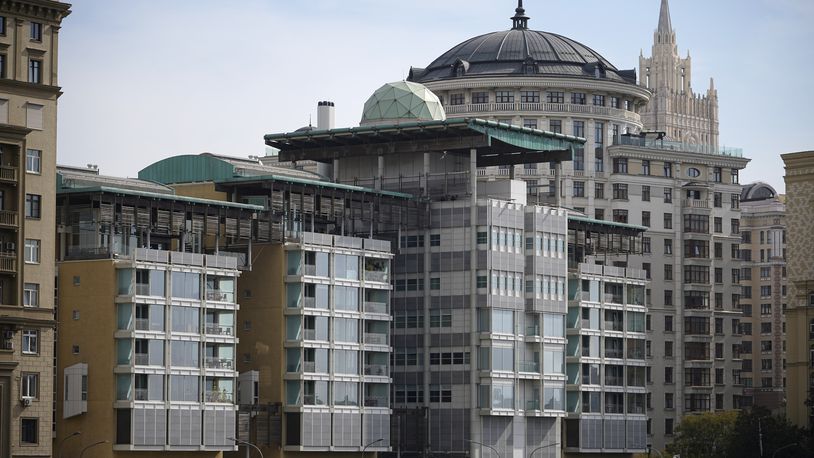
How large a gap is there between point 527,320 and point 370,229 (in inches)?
711

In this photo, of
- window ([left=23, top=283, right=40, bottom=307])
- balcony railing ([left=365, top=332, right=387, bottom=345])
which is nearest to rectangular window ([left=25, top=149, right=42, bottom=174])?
window ([left=23, top=283, right=40, bottom=307])

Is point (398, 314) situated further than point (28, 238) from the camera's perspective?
Yes

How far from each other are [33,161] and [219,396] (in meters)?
27.1

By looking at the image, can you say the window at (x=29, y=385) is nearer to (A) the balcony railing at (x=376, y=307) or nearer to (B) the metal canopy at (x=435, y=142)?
(A) the balcony railing at (x=376, y=307)

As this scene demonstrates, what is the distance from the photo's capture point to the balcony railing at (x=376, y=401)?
174m

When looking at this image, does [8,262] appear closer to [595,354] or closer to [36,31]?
[36,31]

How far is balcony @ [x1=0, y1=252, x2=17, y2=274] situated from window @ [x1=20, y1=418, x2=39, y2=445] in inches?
417

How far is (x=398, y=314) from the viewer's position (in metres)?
183

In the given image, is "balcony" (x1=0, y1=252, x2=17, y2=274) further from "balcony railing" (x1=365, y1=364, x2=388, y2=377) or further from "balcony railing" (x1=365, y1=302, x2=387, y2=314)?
"balcony railing" (x1=365, y1=364, x2=388, y2=377)

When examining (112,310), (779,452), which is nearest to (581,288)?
(779,452)

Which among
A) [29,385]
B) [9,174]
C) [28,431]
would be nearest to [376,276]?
[29,385]

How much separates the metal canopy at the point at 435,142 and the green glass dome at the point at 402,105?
19.9 ft

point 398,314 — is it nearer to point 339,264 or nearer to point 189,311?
point 339,264

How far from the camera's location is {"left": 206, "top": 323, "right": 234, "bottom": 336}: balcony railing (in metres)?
160
